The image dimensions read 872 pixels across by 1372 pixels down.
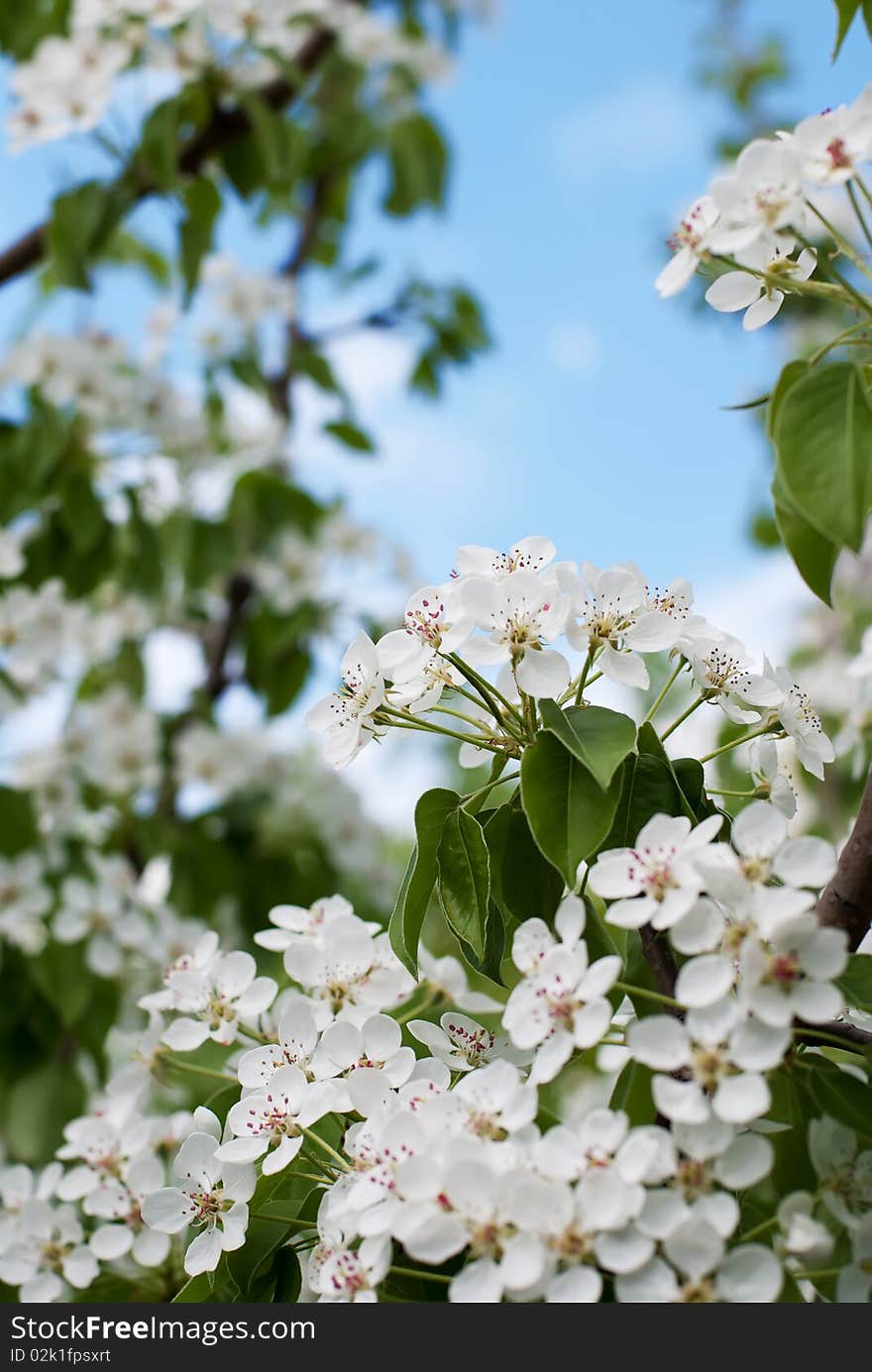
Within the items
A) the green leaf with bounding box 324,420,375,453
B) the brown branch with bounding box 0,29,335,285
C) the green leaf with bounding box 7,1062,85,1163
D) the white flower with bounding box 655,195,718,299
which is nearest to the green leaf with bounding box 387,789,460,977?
the white flower with bounding box 655,195,718,299

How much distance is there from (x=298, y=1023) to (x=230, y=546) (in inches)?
73.0

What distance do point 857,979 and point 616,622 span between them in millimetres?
266

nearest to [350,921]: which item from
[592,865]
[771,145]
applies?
[592,865]

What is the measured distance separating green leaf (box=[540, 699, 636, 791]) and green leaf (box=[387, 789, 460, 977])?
0.11 meters

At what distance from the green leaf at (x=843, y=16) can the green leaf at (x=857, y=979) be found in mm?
595

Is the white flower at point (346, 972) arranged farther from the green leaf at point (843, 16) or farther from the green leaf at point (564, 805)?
the green leaf at point (843, 16)

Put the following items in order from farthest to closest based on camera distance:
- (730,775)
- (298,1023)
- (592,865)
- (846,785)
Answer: (846,785) → (730,775) → (298,1023) → (592,865)

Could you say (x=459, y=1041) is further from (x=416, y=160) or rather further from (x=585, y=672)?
(x=416, y=160)

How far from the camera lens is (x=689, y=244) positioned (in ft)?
2.72

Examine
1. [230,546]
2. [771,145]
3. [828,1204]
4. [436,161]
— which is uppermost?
[771,145]

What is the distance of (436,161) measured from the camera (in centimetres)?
297

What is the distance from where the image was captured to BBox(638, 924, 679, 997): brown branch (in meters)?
0.78

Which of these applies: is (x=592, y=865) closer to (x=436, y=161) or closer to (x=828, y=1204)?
(x=828, y=1204)

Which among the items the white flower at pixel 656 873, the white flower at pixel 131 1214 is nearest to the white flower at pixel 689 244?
the white flower at pixel 656 873
